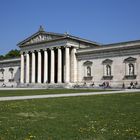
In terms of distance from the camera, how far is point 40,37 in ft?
257

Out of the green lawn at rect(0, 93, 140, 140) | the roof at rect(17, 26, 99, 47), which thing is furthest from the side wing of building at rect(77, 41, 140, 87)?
the green lawn at rect(0, 93, 140, 140)

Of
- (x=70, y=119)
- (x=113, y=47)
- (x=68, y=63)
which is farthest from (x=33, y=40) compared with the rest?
(x=70, y=119)

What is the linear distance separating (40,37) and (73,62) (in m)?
12.3

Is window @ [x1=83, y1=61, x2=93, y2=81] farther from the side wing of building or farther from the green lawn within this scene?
the green lawn

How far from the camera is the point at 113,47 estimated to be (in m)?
65.9

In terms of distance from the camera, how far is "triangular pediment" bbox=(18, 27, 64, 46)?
74.4 metres

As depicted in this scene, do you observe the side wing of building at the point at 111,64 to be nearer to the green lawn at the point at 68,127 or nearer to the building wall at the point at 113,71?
the building wall at the point at 113,71

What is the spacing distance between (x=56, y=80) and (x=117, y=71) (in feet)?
57.2

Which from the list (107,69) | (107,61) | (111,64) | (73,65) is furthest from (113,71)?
(73,65)

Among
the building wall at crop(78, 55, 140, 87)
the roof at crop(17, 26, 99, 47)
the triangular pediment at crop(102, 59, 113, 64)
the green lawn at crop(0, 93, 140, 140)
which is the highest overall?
the roof at crop(17, 26, 99, 47)

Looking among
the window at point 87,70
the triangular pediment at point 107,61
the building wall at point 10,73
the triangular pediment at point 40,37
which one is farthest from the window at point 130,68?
the building wall at point 10,73

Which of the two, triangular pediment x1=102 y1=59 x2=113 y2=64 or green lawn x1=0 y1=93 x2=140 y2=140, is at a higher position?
triangular pediment x1=102 y1=59 x2=113 y2=64

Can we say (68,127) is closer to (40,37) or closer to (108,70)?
(108,70)

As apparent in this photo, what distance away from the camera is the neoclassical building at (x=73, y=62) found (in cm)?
6319
